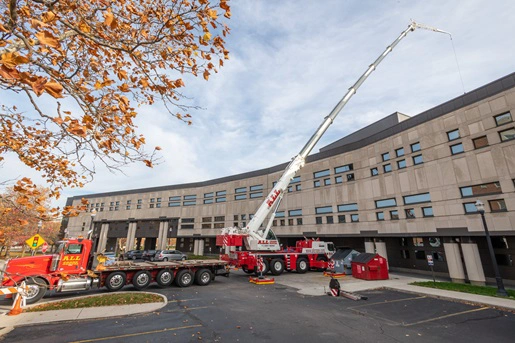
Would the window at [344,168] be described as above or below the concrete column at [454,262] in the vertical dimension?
Answer: above

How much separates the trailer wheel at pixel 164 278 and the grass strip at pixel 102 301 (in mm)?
2584

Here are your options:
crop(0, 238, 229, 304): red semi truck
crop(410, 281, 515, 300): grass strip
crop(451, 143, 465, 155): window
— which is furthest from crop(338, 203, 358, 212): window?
crop(0, 238, 229, 304): red semi truck

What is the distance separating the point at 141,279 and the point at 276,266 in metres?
10.7

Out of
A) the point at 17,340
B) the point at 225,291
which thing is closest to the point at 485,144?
the point at 225,291

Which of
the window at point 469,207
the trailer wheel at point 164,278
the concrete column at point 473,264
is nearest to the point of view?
the trailer wheel at point 164,278

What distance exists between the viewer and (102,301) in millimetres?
11516

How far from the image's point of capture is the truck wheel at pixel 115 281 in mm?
14281

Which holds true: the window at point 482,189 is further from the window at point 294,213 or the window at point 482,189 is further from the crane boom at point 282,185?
the window at point 294,213

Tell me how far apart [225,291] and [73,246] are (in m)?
8.83

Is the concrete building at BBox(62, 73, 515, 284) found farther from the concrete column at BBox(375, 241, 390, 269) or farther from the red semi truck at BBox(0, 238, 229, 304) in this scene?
the red semi truck at BBox(0, 238, 229, 304)

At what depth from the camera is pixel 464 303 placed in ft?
40.0

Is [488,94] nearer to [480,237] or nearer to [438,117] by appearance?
[438,117]

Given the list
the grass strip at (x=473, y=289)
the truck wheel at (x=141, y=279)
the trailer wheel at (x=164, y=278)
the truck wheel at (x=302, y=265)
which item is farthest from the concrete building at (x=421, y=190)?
the trailer wheel at (x=164, y=278)

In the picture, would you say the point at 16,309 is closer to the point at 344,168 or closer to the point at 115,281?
the point at 115,281
